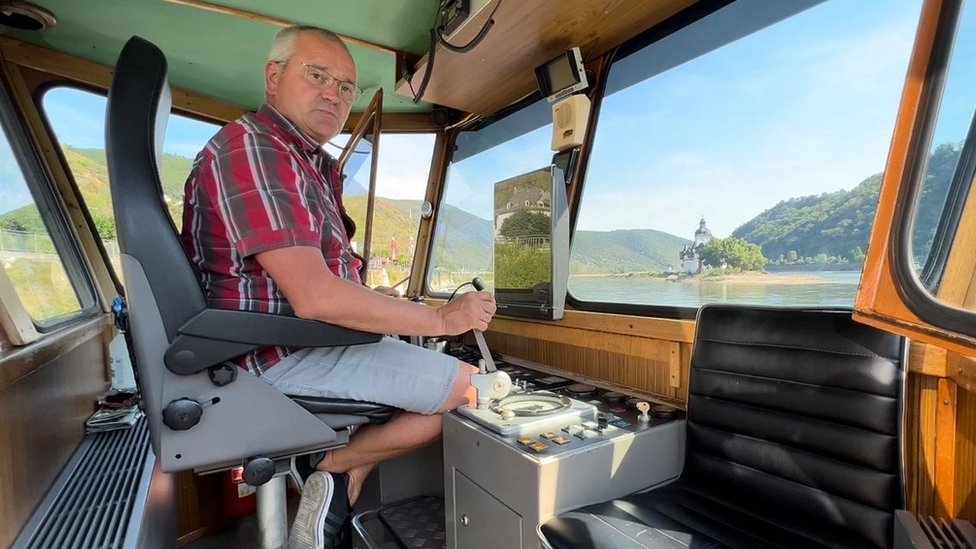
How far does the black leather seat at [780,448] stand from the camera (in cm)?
95

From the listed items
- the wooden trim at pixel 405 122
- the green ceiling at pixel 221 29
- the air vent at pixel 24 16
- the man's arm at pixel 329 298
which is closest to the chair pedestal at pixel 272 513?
the man's arm at pixel 329 298

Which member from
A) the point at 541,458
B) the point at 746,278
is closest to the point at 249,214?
the point at 541,458

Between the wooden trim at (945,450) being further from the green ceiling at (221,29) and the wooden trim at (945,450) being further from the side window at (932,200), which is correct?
the green ceiling at (221,29)

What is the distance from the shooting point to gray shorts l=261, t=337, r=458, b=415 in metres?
1.04

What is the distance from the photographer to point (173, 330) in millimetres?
892

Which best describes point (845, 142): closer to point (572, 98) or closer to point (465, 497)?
point (572, 98)

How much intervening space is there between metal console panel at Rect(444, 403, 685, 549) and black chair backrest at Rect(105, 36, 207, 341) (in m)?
0.73

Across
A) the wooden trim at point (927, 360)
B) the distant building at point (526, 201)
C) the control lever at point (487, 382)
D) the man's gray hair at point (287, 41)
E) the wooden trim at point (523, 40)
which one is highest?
the wooden trim at point (523, 40)

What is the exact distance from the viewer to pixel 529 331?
6.98 feet

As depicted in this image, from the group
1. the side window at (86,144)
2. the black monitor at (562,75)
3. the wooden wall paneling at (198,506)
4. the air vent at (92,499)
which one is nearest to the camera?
the air vent at (92,499)

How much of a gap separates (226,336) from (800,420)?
1188 millimetres

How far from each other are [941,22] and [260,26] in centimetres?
215

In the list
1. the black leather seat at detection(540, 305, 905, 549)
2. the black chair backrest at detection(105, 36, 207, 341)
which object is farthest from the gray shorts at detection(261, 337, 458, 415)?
the black leather seat at detection(540, 305, 905, 549)

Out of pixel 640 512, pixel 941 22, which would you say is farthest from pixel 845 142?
pixel 640 512
